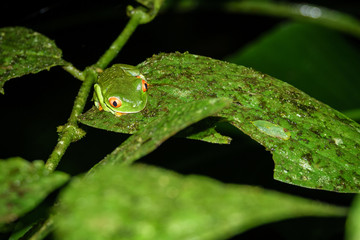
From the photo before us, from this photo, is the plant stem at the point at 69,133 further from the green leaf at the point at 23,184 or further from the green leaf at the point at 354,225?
the green leaf at the point at 354,225

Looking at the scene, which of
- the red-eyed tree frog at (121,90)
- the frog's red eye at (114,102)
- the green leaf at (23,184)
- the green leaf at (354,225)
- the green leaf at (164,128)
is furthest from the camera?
the frog's red eye at (114,102)

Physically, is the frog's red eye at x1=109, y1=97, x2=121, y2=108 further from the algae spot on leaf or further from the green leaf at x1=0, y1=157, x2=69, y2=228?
the green leaf at x1=0, y1=157, x2=69, y2=228

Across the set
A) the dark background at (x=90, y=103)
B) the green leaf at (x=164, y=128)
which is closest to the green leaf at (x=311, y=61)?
the dark background at (x=90, y=103)

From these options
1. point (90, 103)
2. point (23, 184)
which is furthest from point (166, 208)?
point (90, 103)

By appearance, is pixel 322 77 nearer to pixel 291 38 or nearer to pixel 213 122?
pixel 291 38

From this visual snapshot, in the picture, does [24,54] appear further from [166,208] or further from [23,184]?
[166,208]

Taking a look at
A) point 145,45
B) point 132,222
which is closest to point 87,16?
point 145,45

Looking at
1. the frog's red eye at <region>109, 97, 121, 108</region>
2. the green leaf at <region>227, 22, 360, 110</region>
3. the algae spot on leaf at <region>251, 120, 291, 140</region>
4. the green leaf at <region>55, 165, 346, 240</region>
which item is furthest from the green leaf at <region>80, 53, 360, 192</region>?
the green leaf at <region>227, 22, 360, 110</region>
